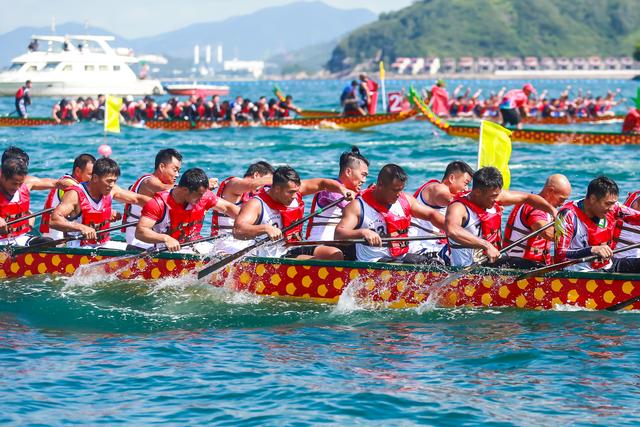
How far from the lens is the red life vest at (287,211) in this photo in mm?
12883

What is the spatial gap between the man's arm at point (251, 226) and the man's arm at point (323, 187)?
2.72ft

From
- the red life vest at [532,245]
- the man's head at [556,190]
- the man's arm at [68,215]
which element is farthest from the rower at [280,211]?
the man's head at [556,190]

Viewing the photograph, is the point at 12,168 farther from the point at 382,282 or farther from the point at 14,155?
the point at 382,282

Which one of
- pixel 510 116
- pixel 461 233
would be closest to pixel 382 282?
pixel 461 233

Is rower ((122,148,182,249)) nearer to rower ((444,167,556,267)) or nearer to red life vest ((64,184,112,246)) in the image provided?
red life vest ((64,184,112,246))

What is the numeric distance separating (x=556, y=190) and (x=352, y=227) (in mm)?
2465

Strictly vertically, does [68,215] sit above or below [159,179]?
below

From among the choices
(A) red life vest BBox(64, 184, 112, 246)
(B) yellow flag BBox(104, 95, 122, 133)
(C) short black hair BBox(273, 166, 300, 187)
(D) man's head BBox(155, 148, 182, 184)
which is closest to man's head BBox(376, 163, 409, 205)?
(C) short black hair BBox(273, 166, 300, 187)

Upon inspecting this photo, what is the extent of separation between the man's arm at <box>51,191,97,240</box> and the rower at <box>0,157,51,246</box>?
70 centimetres

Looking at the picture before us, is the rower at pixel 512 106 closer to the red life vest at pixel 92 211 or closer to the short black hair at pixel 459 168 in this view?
the short black hair at pixel 459 168

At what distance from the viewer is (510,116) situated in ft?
115

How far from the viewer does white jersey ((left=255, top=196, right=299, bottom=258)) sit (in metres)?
12.8

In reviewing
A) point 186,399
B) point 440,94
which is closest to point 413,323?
point 186,399

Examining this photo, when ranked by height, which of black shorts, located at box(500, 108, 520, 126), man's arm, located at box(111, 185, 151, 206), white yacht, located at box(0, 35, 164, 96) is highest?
white yacht, located at box(0, 35, 164, 96)
